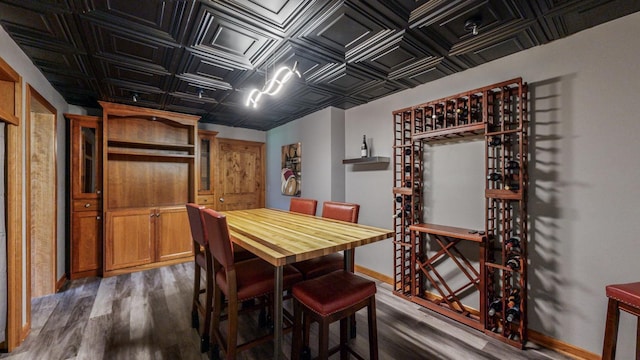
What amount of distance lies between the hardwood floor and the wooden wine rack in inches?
7.6

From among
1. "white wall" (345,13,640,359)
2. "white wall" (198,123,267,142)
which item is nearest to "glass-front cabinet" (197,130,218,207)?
"white wall" (198,123,267,142)

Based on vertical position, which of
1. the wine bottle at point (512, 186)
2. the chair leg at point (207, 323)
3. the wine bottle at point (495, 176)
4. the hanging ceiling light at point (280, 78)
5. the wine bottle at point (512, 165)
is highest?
the hanging ceiling light at point (280, 78)

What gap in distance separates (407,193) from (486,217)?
81 cm

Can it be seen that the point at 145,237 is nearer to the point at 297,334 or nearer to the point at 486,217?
the point at 297,334

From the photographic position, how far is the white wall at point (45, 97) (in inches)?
78.9

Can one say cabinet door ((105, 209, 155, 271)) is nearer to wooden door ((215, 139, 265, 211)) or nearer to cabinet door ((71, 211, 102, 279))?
cabinet door ((71, 211, 102, 279))

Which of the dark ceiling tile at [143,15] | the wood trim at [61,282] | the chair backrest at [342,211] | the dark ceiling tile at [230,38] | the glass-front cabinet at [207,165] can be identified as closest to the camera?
the dark ceiling tile at [143,15]

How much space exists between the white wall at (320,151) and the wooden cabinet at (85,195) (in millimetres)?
2751

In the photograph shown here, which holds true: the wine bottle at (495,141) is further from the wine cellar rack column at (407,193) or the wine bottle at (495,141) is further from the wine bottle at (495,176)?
the wine cellar rack column at (407,193)

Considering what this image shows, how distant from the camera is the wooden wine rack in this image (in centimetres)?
212

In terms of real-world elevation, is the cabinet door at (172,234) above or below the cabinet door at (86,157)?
below

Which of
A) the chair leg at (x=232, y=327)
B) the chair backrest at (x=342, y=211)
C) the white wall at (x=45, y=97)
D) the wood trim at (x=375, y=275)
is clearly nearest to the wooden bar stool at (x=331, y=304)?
the chair leg at (x=232, y=327)

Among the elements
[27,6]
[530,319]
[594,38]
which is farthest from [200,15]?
[530,319]

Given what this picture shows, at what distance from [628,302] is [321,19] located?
241 centimetres
